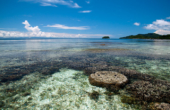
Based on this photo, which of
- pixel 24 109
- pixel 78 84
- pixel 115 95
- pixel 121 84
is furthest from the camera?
pixel 78 84

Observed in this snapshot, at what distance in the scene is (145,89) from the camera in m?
6.99

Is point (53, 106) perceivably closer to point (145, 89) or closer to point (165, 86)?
point (145, 89)

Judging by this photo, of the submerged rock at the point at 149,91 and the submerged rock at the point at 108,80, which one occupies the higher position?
the submerged rock at the point at 108,80

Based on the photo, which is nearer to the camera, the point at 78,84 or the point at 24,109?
the point at 24,109

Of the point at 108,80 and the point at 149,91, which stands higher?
the point at 108,80

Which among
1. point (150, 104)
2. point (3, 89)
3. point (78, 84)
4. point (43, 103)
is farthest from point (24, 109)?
point (150, 104)

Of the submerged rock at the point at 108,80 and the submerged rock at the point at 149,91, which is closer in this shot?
the submerged rock at the point at 149,91

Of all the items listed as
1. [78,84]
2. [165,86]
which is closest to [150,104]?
[165,86]

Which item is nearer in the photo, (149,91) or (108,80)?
(149,91)

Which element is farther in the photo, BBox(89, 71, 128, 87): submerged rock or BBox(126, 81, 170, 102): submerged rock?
BBox(89, 71, 128, 87): submerged rock

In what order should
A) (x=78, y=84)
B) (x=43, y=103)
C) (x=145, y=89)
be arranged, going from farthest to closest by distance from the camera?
(x=78, y=84) → (x=145, y=89) → (x=43, y=103)

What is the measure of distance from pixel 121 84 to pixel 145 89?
163 centimetres

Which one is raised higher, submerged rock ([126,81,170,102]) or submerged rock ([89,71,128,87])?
submerged rock ([89,71,128,87])

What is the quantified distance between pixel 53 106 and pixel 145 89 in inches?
250
